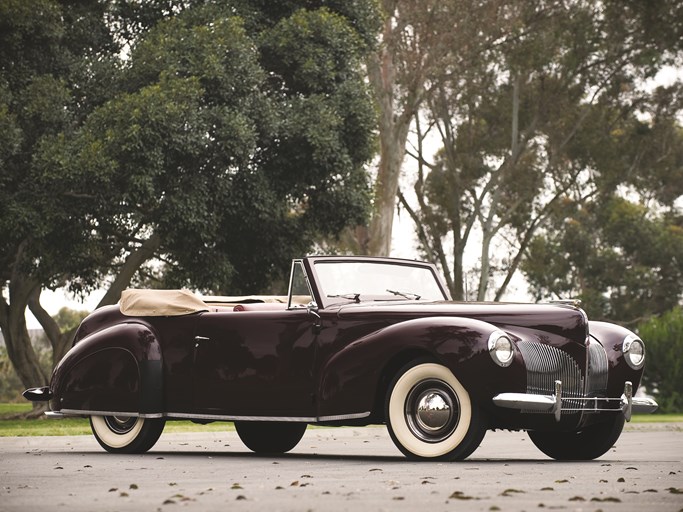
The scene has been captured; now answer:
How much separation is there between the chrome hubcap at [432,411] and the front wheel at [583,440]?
1651 mm

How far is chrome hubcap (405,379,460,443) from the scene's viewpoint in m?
10.4

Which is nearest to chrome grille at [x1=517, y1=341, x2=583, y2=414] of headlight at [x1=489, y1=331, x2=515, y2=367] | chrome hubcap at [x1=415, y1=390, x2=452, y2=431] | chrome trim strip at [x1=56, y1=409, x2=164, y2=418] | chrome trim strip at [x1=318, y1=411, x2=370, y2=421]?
headlight at [x1=489, y1=331, x2=515, y2=367]

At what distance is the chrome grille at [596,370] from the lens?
36.0 feet

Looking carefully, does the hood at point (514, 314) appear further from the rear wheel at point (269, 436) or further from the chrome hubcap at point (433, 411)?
the rear wheel at point (269, 436)

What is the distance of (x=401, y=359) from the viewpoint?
35.3ft

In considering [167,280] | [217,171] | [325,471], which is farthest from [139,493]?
[167,280]

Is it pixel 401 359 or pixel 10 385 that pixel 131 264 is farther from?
pixel 10 385

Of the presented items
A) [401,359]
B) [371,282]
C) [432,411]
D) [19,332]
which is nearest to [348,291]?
[371,282]

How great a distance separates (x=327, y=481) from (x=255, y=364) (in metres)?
2.87

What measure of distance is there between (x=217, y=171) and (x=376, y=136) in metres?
3.99

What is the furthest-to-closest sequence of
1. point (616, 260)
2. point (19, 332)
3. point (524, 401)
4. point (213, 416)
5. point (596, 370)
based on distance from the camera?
point (616, 260) < point (19, 332) < point (213, 416) < point (596, 370) < point (524, 401)

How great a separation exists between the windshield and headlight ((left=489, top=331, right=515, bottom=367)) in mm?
1753

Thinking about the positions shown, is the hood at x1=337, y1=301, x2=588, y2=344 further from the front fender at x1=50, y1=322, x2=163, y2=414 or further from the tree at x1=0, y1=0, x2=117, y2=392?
the tree at x1=0, y1=0, x2=117, y2=392

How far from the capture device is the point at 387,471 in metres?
9.63
